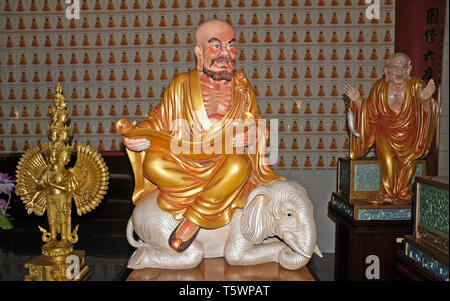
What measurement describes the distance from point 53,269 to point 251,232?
1.14 m

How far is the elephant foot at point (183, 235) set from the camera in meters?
2.28

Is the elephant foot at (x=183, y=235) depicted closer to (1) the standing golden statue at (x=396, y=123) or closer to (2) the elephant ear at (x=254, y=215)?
(2) the elephant ear at (x=254, y=215)

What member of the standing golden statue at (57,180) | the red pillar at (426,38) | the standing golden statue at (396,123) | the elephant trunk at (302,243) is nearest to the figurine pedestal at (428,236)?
A: the elephant trunk at (302,243)

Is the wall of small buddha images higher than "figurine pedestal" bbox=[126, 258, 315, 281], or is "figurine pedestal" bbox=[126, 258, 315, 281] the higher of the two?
the wall of small buddha images

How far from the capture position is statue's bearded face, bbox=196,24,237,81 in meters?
2.58

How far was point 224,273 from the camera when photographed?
7.54 ft

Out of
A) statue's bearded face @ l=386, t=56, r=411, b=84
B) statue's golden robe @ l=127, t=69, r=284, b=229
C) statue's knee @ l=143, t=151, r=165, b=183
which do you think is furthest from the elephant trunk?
statue's bearded face @ l=386, t=56, r=411, b=84

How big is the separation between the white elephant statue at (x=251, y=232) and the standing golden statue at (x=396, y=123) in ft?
4.01

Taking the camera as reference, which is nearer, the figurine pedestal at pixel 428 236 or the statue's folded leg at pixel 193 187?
the figurine pedestal at pixel 428 236

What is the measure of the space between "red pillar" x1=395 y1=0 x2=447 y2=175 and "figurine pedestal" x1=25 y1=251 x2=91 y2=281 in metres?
3.54

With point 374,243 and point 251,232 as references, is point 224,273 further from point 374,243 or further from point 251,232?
point 374,243

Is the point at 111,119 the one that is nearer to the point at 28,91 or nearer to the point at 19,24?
the point at 28,91

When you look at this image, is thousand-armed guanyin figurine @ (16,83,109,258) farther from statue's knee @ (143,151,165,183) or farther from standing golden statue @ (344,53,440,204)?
standing golden statue @ (344,53,440,204)
